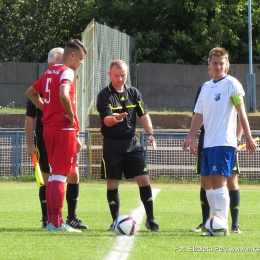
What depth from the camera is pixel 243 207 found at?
12.8 meters

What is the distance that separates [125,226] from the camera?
26.8 ft

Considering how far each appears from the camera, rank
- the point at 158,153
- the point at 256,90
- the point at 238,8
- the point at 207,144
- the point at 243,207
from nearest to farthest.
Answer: the point at 207,144 → the point at 243,207 → the point at 158,153 → the point at 256,90 → the point at 238,8

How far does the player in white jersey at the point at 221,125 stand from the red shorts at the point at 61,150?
4.72 ft

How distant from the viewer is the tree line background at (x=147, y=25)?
27.2 m

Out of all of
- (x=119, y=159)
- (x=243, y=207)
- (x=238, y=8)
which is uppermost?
(x=238, y=8)

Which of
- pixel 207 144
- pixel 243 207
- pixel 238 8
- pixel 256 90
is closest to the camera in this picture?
pixel 207 144

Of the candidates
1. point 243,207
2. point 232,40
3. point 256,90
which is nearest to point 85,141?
point 243,207

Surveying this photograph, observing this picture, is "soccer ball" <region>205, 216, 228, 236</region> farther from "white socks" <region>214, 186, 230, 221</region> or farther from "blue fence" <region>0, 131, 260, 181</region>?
"blue fence" <region>0, 131, 260, 181</region>

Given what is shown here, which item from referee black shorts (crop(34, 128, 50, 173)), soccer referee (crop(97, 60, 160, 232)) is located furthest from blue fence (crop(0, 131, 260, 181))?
soccer referee (crop(97, 60, 160, 232))

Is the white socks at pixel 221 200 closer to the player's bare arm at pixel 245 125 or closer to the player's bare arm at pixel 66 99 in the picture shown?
the player's bare arm at pixel 245 125

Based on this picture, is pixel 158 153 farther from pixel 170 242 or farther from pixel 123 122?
pixel 170 242

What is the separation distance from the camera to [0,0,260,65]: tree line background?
89.4 ft

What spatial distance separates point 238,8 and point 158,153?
1073 centimetres

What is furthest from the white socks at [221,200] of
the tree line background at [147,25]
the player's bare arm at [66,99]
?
Answer: the tree line background at [147,25]
